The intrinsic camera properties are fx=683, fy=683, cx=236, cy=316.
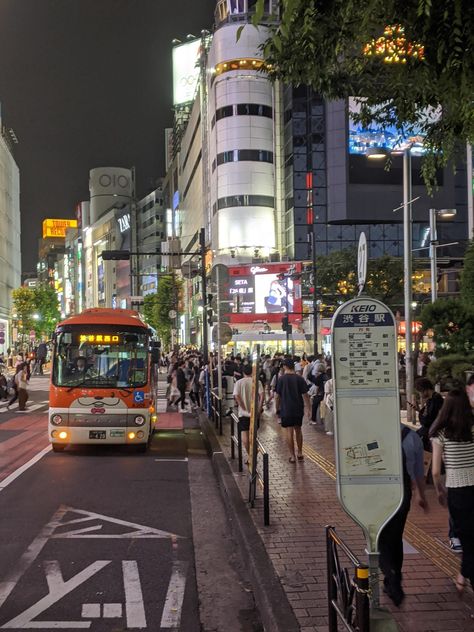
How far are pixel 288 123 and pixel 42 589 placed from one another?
66.9m

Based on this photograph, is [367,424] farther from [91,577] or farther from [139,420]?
[139,420]

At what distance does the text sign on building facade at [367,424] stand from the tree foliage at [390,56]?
5.91 feet

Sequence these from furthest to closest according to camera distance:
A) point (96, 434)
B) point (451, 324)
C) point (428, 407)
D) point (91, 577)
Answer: point (451, 324)
point (96, 434)
point (428, 407)
point (91, 577)

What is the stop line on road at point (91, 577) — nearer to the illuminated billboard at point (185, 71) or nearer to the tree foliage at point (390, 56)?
the tree foliage at point (390, 56)

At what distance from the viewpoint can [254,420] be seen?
884 cm

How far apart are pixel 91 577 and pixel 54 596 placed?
1.99 feet

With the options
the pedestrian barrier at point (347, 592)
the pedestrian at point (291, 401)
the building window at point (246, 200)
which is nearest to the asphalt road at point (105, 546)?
the pedestrian barrier at point (347, 592)

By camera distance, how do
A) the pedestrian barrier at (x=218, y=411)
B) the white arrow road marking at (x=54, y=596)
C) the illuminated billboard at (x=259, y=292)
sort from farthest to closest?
the illuminated billboard at (x=259, y=292) < the pedestrian barrier at (x=218, y=411) < the white arrow road marking at (x=54, y=596)

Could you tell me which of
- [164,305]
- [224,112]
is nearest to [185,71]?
[224,112]

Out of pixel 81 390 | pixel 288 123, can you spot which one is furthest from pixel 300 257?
pixel 81 390

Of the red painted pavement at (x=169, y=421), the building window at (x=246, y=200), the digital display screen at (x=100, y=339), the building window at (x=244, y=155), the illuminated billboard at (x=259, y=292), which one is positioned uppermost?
the building window at (x=244, y=155)

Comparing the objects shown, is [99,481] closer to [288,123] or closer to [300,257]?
[300,257]

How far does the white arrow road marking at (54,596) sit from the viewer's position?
534 cm

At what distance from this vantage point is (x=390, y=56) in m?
5.82
